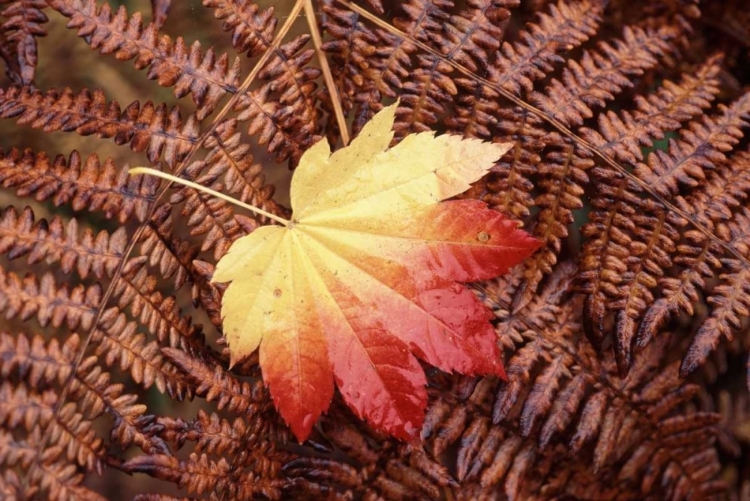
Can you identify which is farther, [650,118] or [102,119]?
[650,118]

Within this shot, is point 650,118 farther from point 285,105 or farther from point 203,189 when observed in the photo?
point 203,189

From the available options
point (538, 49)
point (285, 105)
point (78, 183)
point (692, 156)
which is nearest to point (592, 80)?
point (538, 49)

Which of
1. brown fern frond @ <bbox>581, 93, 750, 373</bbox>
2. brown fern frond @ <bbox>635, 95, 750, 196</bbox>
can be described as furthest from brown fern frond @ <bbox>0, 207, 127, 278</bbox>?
brown fern frond @ <bbox>635, 95, 750, 196</bbox>

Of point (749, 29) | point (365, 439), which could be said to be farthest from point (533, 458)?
point (749, 29)

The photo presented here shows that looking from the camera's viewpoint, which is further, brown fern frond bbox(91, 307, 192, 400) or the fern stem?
the fern stem

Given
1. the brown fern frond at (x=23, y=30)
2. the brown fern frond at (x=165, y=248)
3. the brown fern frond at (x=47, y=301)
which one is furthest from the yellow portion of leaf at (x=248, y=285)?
the brown fern frond at (x=23, y=30)

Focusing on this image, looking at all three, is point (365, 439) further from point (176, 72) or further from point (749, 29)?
point (749, 29)

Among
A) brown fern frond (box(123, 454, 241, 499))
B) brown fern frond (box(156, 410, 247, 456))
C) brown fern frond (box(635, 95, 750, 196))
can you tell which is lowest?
brown fern frond (box(123, 454, 241, 499))

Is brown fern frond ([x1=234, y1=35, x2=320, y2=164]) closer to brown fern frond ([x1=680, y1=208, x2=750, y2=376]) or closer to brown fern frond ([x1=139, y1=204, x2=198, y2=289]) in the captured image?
brown fern frond ([x1=139, y1=204, x2=198, y2=289])
